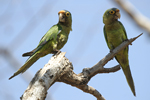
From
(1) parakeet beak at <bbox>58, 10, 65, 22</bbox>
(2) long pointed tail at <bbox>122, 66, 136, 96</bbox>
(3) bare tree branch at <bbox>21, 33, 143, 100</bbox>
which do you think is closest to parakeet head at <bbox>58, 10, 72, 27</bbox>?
(1) parakeet beak at <bbox>58, 10, 65, 22</bbox>

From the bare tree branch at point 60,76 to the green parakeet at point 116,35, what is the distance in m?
0.77

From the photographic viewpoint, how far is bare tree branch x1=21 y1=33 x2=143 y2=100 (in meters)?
3.58

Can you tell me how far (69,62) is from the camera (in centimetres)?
441

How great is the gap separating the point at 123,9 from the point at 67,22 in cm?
315

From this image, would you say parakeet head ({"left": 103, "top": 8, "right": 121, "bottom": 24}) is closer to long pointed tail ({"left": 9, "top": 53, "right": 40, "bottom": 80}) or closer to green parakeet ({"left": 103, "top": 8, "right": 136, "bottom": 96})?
green parakeet ({"left": 103, "top": 8, "right": 136, "bottom": 96})

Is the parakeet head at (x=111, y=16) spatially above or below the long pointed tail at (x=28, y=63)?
above

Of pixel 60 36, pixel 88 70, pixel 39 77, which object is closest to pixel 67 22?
pixel 60 36

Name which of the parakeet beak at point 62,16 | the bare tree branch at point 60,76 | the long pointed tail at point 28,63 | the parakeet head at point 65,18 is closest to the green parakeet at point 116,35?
the bare tree branch at point 60,76

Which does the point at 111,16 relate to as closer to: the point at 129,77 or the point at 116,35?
the point at 116,35

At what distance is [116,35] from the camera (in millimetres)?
5605

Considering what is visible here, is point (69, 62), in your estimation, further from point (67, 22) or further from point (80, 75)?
point (67, 22)

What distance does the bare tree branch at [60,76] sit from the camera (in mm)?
3576

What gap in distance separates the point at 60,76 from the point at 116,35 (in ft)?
6.91

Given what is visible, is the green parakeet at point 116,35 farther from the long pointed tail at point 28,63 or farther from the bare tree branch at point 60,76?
the long pointed tail at point 28,63
